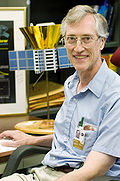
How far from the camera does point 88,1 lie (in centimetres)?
Answer: 304

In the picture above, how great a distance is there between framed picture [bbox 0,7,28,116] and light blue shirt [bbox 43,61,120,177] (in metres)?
0.72

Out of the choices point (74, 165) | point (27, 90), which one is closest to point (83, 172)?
point (74, 165)

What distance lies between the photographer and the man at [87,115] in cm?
140

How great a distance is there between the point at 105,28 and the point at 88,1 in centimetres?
156

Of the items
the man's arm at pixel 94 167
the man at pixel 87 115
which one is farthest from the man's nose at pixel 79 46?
the man's arm at pixel 94 167

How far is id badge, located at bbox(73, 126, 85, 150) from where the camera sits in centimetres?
156

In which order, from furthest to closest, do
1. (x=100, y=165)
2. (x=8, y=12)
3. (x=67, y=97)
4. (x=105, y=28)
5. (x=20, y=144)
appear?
1. (x=8, y=12)
2. (x=20, y=144)
3. (x=67, y=97)
4. (x=105, y=28)
5. (x=100, y=165)

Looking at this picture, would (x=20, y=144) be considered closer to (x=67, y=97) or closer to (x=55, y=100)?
(x=67, y=97)

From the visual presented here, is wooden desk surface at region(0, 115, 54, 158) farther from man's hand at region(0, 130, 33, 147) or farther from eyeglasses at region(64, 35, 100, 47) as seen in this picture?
eyeglasses at region(64, 35, 100, 47)

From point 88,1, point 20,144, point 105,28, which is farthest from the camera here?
point 88,1

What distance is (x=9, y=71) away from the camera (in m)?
2.41

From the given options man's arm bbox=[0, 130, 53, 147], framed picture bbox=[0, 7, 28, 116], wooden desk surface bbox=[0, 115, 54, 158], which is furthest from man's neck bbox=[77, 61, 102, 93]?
framed picture bbox=[0, 7, 28, 116]

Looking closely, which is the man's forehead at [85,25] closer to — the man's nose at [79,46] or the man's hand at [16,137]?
the man's nose at [79,46]

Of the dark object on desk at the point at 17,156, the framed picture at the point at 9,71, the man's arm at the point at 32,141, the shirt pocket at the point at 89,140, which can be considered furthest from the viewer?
the framed picture at the point at 9,71
